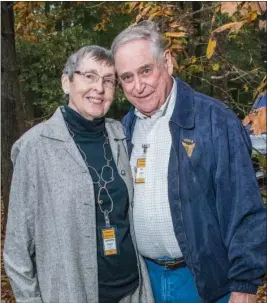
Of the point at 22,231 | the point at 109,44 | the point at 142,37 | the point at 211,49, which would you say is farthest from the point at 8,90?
the point at 109,44

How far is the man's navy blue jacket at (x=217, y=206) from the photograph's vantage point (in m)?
2.46

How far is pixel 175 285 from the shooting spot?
2.69 metres

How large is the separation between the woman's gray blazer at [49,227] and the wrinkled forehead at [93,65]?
17.5 inches

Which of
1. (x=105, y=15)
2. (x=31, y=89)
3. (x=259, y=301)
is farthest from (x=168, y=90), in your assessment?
(x=31, y=89)

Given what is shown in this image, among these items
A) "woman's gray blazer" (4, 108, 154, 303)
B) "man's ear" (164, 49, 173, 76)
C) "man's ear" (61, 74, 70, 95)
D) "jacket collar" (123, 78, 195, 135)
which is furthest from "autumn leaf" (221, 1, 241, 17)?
"woman's gray blazer" (4, 108, 154, 303)

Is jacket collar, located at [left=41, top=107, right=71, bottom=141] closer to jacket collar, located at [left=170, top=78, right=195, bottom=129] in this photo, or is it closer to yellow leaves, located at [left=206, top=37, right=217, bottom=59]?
jacket collar, located at [left=170, top=78, right=195, bottom=129]

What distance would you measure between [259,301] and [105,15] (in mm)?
6152

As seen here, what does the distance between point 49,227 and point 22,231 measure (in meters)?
0.13

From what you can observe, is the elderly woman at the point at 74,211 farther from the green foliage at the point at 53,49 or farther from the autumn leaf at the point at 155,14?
the green foliage at the point at 53,49

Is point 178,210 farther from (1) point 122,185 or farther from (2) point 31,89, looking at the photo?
(2) point 31,89

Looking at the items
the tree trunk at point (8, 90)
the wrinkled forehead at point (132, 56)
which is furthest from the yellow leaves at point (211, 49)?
the tree trunk at point (8, 90)

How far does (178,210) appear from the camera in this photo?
2521 mm

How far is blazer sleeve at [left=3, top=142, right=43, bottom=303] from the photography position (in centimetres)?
236

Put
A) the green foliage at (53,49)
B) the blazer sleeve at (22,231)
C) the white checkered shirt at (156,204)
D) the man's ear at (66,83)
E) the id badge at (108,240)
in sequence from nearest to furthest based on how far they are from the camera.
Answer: the blazer sleeve at (22,231), the id badge at (108,240), the white checkered shirt at (156,204), the man's ear at (66,83), the green foliage at (53,49)
